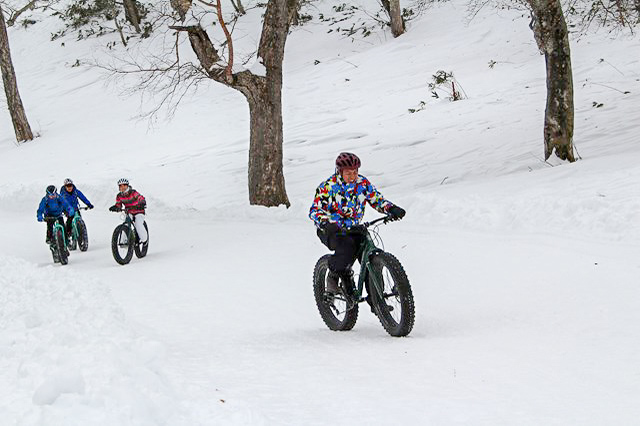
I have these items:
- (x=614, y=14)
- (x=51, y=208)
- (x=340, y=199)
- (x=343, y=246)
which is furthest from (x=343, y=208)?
(x=614, y=14)

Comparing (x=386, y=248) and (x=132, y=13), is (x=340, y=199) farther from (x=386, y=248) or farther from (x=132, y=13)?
(x=132, y=13)

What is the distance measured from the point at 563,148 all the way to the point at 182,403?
36.0 ft

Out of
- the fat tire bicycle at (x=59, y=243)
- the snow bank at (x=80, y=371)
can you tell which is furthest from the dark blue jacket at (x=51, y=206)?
the snow bank at (x=80, y=371)

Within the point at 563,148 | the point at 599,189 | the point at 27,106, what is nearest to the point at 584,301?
the point at 599,189

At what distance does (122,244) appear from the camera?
1246 cm

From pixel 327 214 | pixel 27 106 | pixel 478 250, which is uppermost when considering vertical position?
pixel 27 106

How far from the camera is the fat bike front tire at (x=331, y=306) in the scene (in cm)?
671

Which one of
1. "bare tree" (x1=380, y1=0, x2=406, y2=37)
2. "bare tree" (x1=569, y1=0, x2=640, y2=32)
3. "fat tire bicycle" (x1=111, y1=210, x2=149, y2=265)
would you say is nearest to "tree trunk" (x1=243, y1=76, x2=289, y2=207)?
"fat tire bicycle" (x1=111, y1=210, x2=149, y2=265)

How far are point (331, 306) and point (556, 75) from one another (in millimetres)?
8301

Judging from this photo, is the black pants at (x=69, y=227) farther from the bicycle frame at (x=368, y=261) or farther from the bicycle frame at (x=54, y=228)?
the bicycle frame at (x=368, y=261)

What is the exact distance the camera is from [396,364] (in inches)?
210

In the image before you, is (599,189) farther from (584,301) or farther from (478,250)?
(584,301)

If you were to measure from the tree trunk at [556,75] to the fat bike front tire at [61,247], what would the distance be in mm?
9423

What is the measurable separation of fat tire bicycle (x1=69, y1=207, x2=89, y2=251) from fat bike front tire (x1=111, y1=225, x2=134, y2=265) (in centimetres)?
239
